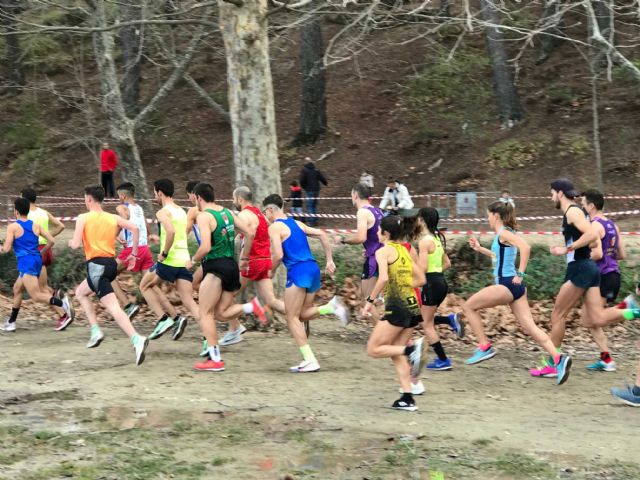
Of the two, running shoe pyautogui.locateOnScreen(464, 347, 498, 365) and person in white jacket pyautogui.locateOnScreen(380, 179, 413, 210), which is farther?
person in white jacket pyautogui.locateOnScreen(380, 179, 413, 210)

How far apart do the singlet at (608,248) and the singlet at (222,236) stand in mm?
4079

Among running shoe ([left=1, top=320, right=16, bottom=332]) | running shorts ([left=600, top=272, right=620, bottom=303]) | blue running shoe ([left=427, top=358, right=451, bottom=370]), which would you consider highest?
running shorts ([left=600, top=272, right=620, bottom=303])

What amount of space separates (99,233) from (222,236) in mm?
1529

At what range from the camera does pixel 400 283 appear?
8.86 m

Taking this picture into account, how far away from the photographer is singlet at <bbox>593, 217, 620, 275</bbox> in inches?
415

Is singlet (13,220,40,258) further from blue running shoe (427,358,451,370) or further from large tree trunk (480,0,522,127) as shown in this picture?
large tree trunk (480,0,522,127)

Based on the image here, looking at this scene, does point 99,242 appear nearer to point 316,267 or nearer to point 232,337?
point 232,337

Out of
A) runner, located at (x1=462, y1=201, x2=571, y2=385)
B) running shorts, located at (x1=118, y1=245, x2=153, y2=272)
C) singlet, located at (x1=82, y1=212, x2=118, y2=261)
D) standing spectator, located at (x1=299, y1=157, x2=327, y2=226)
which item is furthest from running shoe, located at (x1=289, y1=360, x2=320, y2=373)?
standing spectator, located at (x1=299, y1=157, x2=327, y2=226)

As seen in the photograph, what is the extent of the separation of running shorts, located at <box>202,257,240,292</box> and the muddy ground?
0.97 m

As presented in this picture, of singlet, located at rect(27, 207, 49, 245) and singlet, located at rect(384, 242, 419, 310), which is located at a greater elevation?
singlet, located at rect(27, 207, 49, 245)

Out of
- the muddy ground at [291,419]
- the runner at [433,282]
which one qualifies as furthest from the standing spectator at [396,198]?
the runner at [433,282]

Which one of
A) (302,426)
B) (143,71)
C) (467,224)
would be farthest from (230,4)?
(143,71)

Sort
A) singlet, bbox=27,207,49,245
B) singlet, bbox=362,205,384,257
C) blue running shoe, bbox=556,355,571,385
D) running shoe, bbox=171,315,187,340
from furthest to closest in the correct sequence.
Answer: singlet, bbox=27,207,49,245 < running shoe, bbox=171,315,187,340 < singlet, bbox=362,205,384,257 < blue running shoe, bbox=556,355,571,385

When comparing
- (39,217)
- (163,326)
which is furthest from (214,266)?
(39,217)
